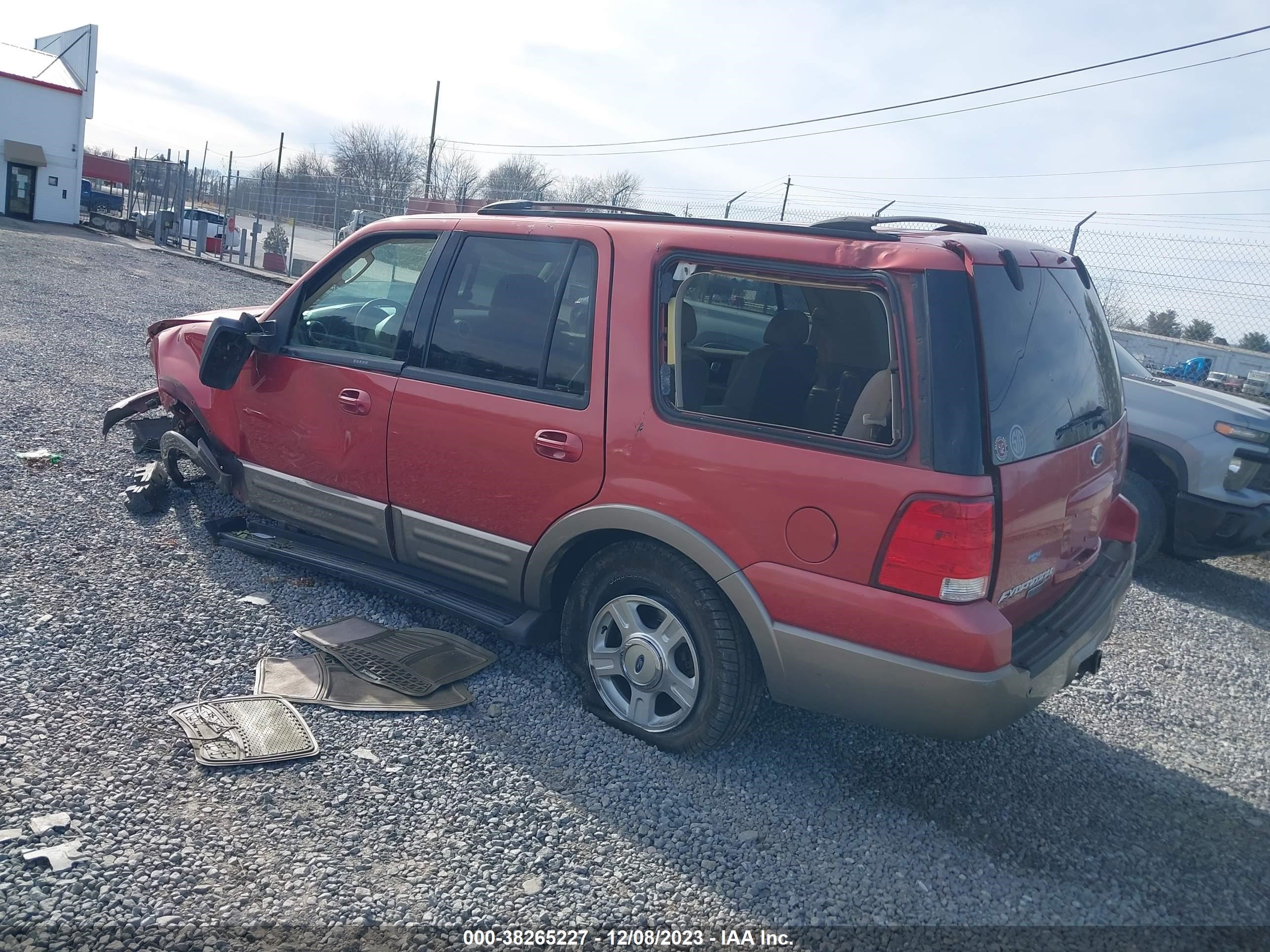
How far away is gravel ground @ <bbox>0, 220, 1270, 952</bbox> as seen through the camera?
259 centimetres

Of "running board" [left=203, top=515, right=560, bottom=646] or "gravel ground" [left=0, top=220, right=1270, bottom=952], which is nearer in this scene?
"gravel ground" [left=0, top=220, right=1270, bottom=952]

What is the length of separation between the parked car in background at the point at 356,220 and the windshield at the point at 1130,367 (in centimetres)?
1513

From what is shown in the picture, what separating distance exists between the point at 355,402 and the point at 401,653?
1162 mm

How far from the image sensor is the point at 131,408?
18.5 ft

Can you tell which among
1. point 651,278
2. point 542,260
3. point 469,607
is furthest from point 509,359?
point 469,607

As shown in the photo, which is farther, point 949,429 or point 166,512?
point 166,512

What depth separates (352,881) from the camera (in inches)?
103

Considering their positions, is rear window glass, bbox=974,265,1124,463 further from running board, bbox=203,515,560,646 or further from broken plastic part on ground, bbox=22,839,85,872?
broken plastic part on ground, bbox=22,839,85,872

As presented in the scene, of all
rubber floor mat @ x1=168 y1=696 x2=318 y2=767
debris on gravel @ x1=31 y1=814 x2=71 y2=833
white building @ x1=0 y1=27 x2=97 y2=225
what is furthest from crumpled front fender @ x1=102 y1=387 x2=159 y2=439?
white building @ x1=0 y1=27 x2=97 y2=225

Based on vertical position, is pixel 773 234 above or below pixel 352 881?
above

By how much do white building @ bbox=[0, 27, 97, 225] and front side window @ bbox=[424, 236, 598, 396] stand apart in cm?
3945

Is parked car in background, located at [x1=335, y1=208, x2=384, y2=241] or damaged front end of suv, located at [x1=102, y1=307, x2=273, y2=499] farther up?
parked car in background, located at [x1=335, y1=208, x2=384, y2=241]

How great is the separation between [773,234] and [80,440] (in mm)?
5559

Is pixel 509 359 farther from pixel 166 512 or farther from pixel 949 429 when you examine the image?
pixel 166 512
